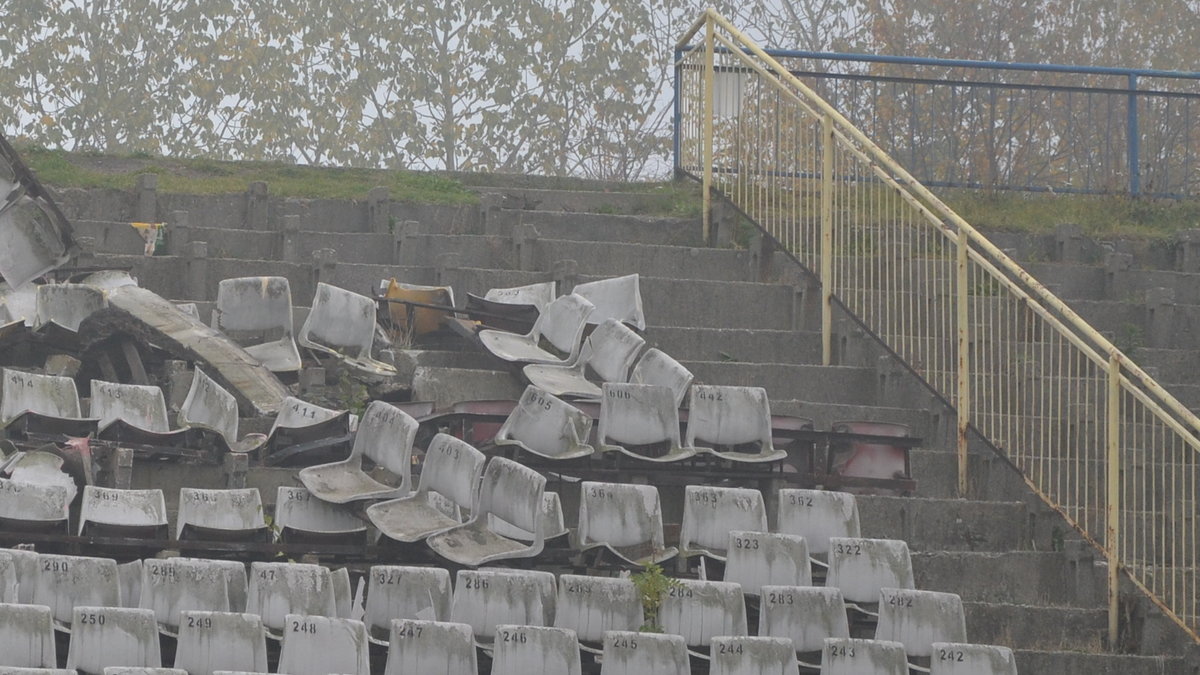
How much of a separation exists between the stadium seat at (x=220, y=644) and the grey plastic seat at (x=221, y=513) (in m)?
1.16

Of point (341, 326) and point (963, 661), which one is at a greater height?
point (341, 326)

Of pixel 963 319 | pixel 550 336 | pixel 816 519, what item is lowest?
pixel 816 519

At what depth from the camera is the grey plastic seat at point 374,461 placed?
361 inches

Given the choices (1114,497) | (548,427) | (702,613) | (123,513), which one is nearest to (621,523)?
(702,613)

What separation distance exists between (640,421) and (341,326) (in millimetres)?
2291

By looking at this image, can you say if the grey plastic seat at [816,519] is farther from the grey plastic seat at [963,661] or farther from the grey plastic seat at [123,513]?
the grey plastic seat at [123,513]

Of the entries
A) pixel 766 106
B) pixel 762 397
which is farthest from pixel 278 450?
pixel 766 106

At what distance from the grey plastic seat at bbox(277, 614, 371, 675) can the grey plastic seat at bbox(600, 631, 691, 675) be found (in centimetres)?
92

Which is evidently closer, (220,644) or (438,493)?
(220,644)

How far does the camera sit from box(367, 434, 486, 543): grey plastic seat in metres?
8.90

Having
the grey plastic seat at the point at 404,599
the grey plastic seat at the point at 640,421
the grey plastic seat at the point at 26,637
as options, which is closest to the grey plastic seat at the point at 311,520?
the grey plastic seat at the point at 404,599

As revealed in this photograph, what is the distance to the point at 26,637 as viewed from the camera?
23.8 feet

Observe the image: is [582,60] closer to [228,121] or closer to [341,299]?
[228,121]

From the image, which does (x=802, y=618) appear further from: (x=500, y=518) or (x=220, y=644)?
(x=220, y=644)
